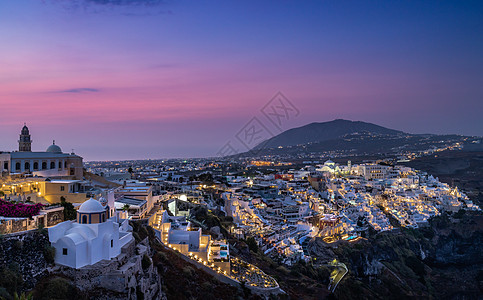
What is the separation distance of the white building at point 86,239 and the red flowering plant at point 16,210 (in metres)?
Answer: 2.59

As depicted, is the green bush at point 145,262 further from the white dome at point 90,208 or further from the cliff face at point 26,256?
the cliff face at point 26,256

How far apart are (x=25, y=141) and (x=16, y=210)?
18.2 m

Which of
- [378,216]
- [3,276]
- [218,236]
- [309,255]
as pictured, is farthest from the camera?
[378,216]

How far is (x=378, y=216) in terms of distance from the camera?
46.8 metres

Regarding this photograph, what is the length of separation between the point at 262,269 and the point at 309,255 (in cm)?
887

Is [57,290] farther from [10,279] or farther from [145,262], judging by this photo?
[145,262]

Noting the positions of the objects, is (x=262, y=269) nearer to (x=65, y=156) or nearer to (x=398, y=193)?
(x=65, y=156)

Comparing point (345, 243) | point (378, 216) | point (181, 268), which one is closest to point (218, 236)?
point (181, 268)

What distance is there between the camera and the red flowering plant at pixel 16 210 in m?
14.0

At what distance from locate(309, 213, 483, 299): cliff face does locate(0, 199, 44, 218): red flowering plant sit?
22.3 m

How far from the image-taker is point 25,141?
30.1 meters

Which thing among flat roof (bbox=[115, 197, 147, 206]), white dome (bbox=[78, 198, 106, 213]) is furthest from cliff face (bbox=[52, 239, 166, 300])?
flat roof (bbox=[115, 197, 147, 206])

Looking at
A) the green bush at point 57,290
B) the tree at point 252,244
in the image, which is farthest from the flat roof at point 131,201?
the green bush at point 57,290

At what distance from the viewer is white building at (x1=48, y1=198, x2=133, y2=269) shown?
40.4ft
